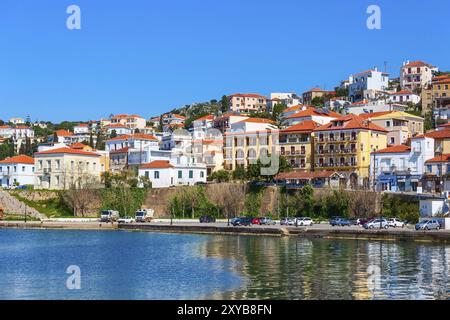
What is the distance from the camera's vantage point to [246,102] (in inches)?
6919

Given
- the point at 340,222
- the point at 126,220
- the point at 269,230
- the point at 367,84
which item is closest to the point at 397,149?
the point at 340,222

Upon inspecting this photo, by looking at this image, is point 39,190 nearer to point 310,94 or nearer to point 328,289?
point 328,289

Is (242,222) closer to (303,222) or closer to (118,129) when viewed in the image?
(303,222)

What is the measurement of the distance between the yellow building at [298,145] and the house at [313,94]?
69.1 metres

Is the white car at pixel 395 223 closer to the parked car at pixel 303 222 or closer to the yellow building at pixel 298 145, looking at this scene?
the parked car at pixel 303 222

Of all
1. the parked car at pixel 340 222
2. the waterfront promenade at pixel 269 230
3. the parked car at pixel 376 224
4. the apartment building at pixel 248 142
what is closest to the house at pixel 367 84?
the apartment building at pixel 248 142

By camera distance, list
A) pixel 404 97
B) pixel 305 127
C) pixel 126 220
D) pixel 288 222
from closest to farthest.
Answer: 1. pixel 288 222
2. pixel 126 220
3. pixel 305 127
4. pixel 404 97

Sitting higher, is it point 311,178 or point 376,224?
point 311,178

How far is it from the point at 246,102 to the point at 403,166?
94311 millimetres

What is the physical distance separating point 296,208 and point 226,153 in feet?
83.6

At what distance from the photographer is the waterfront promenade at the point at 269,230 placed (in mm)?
55594

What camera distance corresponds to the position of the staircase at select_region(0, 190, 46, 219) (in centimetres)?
9325

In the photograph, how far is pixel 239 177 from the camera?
296ft
